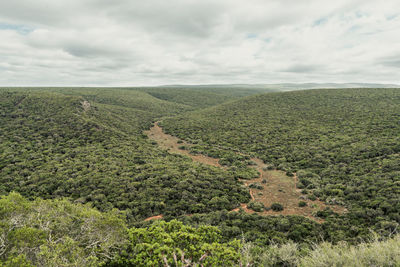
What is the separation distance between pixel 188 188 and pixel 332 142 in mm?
23421

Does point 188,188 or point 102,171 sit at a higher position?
point 102,171

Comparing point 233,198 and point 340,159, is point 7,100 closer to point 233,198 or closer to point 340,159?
point 233,198

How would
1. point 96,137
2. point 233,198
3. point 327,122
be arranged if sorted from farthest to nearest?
point 327,122 < point 96,137 < point 233,198

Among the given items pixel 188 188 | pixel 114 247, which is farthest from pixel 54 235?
pixel 188 188

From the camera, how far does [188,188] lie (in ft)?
56.4

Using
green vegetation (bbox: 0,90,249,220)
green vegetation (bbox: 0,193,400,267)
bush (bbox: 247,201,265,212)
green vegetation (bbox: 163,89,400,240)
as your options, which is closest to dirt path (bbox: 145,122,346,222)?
bush (bbox: 247,201,265,212)

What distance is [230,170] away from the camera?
22500mm

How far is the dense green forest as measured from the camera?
6898 millimetres

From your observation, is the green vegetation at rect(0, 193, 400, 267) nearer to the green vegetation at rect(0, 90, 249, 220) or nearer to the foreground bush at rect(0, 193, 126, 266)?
the foreground bush at rect(0, 193, 126, 266)

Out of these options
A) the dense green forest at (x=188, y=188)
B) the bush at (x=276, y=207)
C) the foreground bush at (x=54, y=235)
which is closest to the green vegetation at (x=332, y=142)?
the dense green forest at (x=188, y=188)

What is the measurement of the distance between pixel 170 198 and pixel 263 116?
38.3 m

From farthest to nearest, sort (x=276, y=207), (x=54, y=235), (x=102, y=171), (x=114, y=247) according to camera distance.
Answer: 1. (x=102, y=171)
2. (x=276, y=207)
3. (x=54, y=235)
4. (x=114, y=247)

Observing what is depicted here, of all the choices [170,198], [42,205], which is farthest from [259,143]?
[42,205]

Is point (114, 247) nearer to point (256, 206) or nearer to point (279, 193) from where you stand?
point (256, 206)
